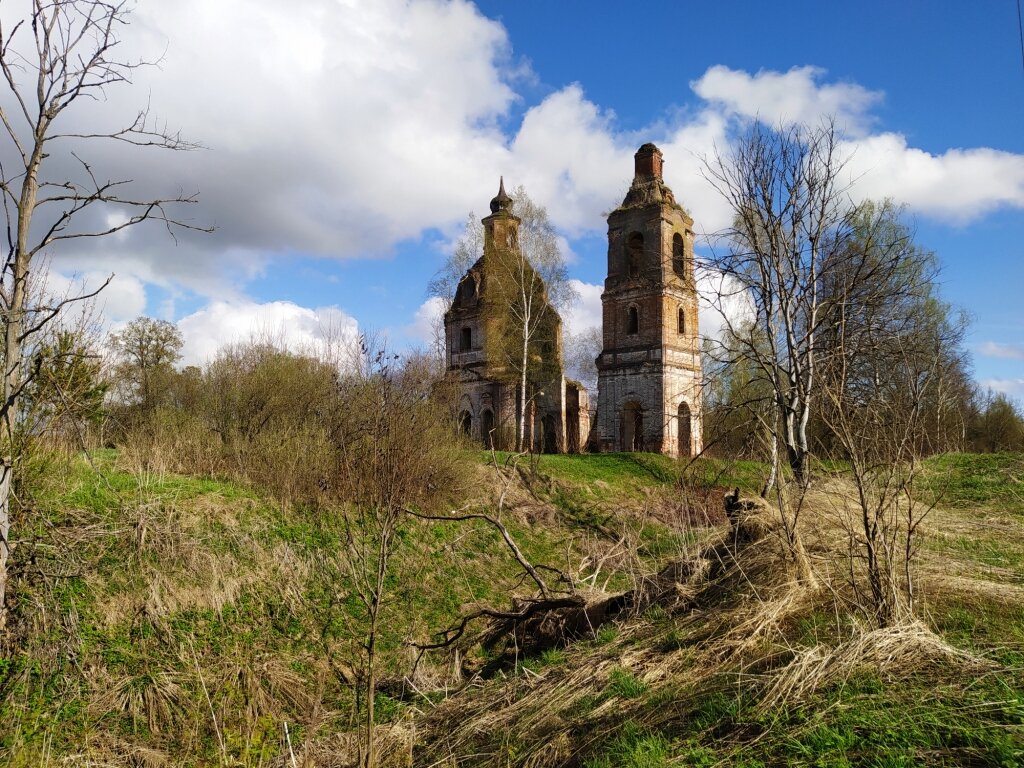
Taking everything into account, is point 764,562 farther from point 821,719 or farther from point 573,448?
point 573,448

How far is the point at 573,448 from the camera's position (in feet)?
101

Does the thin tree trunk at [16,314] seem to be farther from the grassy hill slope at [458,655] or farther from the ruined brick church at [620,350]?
the ruined brick church at [620,350]

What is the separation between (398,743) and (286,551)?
5.73 metres

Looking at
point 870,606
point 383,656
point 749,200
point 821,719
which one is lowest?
point 383,656

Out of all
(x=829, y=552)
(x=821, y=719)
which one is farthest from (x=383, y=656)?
(x=821, y=719)

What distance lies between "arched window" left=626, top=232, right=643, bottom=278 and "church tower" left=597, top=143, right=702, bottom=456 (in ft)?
0.14

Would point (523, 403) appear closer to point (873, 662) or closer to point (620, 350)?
point (620, 350)

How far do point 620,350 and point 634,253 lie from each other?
4.38 m

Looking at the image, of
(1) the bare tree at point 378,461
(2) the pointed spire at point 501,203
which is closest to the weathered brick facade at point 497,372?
(2) the pointed spire at point 501,203

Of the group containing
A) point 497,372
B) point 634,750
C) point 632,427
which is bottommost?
point 634,750

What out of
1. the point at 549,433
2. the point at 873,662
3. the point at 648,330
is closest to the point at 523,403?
the point at 648,330

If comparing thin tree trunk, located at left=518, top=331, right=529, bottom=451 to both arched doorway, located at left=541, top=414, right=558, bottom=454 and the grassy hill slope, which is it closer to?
arched doorway, located at left=541, top=414, right=558, bottom=454

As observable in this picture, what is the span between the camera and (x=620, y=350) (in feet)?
91.0

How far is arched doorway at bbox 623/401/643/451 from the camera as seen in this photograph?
2734cm
